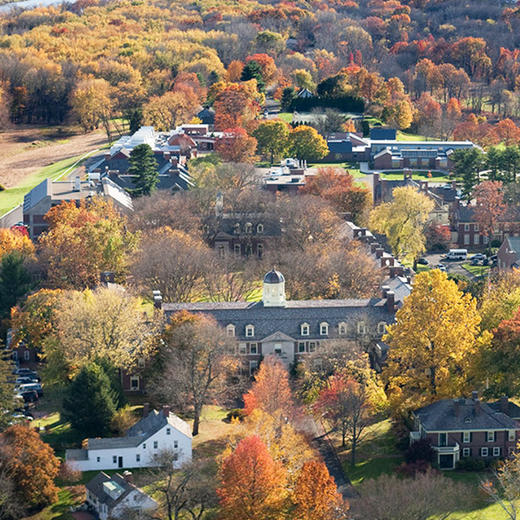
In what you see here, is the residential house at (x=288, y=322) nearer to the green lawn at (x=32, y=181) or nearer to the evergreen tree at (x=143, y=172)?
the evergreen tree at (x=143, y=172)

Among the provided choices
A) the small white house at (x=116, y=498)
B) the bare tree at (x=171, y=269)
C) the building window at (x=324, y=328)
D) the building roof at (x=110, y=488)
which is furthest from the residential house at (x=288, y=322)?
the small white house at (x=116, y=498)

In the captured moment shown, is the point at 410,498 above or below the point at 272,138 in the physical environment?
above

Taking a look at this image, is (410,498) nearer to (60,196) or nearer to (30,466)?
(30,466)

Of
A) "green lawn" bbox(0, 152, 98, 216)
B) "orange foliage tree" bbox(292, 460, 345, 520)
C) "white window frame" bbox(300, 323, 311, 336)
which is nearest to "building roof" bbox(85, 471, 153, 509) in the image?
"orange foliage tree" bbox(292, 460, 345, 520)

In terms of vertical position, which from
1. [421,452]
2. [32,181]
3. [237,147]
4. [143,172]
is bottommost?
[32,181]

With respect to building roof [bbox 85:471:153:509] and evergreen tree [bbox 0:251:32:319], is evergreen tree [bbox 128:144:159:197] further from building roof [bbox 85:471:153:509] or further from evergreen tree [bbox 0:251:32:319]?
building roof [bbox 85:471:153:509]

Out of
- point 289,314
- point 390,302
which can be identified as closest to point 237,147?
point 289,314
